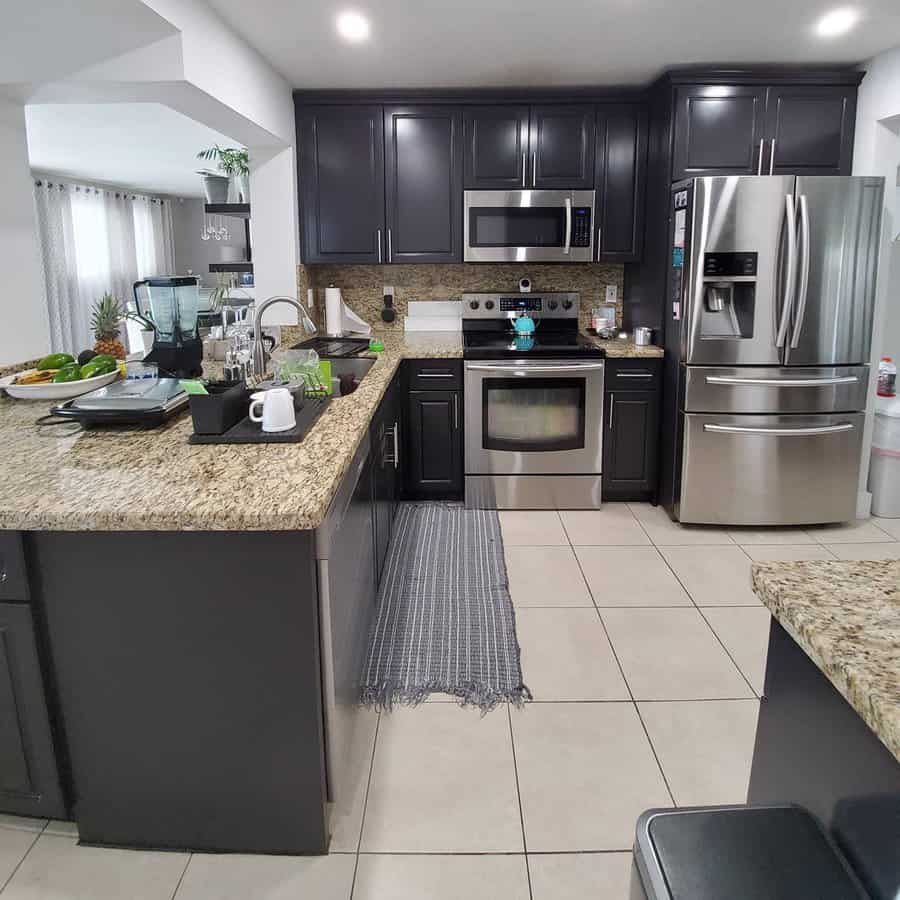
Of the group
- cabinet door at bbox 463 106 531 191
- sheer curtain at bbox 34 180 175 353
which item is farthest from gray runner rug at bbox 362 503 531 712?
sheer curtain at bbox 34 180 175 353

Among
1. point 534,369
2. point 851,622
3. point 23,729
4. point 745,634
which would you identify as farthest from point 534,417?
point 851,622

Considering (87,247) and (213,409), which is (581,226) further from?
(87,247)

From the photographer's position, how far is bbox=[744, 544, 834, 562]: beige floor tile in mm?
3494

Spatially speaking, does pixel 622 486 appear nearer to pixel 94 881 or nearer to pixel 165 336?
pixel 165 336

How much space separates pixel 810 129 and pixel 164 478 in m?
3.63

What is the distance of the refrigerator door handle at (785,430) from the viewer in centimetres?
366

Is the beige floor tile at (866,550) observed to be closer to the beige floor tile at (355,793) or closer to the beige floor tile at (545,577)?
the beige floor tile at (545,577)

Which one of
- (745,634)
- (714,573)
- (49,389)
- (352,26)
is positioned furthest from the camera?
(714,573)

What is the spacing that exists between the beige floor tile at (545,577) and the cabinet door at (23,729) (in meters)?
1.79

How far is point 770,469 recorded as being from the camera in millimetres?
3721

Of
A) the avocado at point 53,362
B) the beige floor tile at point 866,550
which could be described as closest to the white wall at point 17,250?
the avocado at point 53,362

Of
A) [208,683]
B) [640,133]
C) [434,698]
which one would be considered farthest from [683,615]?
[640,133]

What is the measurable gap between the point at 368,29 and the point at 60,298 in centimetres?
695

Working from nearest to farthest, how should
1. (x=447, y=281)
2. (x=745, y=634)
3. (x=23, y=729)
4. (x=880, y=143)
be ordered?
(x=23, y=729) < (x=745, y=634) < (x=880, y=143) < (x=447, y=281)
